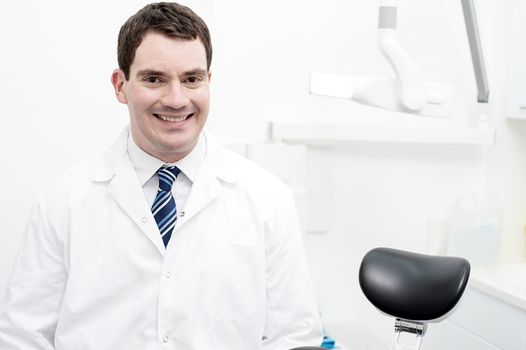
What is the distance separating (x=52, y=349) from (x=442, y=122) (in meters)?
1.42

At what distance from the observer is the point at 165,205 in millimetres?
1370

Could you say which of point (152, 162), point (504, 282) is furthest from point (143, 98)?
point (504, 282)

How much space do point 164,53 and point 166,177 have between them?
26cm

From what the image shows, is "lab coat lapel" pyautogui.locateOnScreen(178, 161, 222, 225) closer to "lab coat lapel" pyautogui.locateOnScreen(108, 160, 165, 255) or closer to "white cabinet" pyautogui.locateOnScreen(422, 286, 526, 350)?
"lab coat lapel" pyautogui.locateOnScreen(108, 160, 165, 255)

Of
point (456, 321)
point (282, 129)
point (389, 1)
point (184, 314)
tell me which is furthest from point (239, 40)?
point (456, 321)

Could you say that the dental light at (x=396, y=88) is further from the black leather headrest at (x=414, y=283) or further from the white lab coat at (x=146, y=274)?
the black leather headrest at (x=414, y=283)

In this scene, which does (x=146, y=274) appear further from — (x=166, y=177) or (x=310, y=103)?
(x=310, y=103)

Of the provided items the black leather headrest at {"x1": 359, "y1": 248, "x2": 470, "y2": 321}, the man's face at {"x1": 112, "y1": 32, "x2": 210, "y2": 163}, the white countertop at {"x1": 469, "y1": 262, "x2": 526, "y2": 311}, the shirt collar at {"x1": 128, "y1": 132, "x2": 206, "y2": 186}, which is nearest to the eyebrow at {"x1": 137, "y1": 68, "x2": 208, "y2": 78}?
the man's face at {"x1": 112, "y1": 32, "x2": 210, "y2": 163}

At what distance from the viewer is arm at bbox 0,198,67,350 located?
1.33m

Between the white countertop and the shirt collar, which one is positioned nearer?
the shirt collar

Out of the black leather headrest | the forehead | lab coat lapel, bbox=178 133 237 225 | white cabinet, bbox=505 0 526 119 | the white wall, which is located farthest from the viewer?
white cabinet, bbox=505 0 526 119

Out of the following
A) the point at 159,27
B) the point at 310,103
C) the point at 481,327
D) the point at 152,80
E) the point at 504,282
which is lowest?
the point at 481,327

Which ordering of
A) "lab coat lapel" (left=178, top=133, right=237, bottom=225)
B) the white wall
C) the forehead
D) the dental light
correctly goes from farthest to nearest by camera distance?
the white wall → the dental light → "lab coat lapel" (left=178, top=133, right=237, bottom=225) → the forehead

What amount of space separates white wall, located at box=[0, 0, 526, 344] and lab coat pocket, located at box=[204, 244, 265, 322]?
66 centimetres
